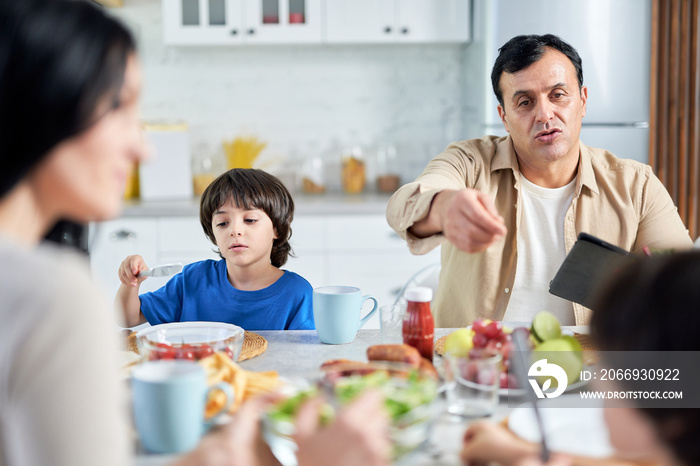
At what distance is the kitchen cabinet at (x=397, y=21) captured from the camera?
3.40 metres

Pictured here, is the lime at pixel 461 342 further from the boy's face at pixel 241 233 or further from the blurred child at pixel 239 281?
the boy's face at pixel 241 233

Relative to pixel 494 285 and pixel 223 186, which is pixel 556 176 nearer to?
pixel 494 285

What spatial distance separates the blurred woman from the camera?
56cm

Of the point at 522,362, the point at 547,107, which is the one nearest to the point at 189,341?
the point at 522,362

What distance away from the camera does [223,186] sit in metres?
1.83

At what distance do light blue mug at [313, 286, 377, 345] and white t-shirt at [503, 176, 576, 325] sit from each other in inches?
24.7

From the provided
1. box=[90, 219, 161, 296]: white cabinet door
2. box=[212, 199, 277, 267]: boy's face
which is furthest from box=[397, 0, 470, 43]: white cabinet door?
box=[212, 199, 277, 267]: boy's face

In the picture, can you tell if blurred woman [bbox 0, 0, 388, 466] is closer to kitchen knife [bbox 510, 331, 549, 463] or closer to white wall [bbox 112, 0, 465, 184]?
kitchen knife [bbox 510, 331, 549, 463]

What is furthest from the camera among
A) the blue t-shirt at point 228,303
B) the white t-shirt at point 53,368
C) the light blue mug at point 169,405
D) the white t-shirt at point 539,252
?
the white t-shirt at point 539,252

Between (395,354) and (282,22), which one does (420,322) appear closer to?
(395,354)

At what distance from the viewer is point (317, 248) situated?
3.21 metres

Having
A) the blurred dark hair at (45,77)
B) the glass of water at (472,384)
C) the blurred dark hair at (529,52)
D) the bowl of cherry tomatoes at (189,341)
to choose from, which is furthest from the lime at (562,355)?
the blurred dark hair at (529,52)

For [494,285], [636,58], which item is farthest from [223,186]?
[636,58]

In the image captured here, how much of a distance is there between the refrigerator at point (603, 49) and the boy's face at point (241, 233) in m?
1.75
